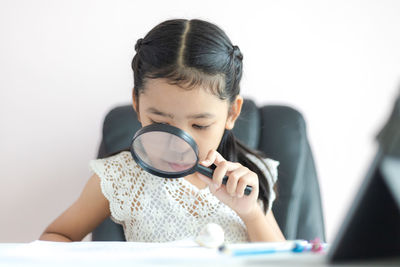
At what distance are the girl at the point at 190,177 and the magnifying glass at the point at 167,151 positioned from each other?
67mm

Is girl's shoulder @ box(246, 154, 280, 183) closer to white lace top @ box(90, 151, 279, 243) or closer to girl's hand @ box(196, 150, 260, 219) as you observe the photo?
white lace top @ box(90, 151, 279, 243)

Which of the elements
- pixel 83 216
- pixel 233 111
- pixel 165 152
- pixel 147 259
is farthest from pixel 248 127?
pixel 147 259

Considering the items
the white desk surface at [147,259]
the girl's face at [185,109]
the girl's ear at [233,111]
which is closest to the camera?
the white desk surface at [147,259]

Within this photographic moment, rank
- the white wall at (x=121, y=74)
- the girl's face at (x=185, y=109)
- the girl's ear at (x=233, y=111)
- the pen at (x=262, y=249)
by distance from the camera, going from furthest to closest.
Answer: the white wall at (x=121, y=74) < the girl's ear at (x=233, y=111) < the girl's face at (x=185, y=109) < the pen at (x=262, y=249)

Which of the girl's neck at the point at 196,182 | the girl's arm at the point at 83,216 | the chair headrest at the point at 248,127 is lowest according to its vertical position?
the girl's arm at the point at 83,216

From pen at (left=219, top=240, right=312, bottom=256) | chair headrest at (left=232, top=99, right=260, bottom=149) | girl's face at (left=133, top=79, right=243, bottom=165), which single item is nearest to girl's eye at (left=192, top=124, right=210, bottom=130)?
girl's face at (left=133, top=79, right=243, bottom=165)

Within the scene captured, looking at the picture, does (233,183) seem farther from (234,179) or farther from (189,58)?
(189,58)

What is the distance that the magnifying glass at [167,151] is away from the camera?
1131 mm

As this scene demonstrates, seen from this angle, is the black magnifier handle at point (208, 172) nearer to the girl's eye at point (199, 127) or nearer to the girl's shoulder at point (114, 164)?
the girl's eye at point (199, 127)

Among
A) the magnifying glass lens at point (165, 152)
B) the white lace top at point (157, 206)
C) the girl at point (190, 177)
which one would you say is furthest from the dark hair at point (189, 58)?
the white lace top at point (157, 206)

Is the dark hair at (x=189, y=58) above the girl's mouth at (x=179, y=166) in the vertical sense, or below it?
above

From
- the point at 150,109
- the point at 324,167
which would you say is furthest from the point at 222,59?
the point at 324,167

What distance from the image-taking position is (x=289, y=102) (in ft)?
6.61

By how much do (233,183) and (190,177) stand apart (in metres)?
0.34
